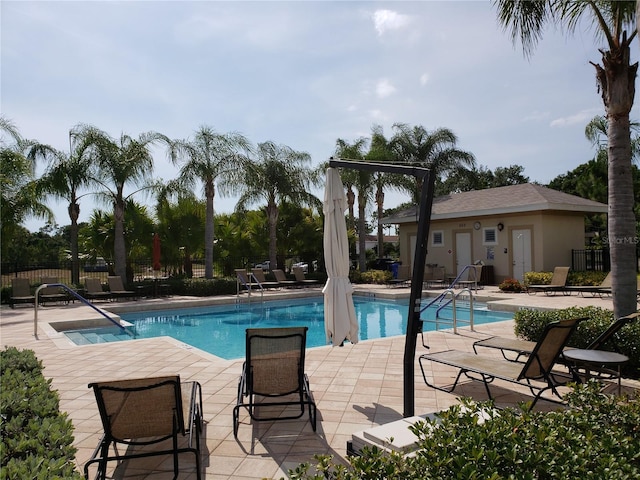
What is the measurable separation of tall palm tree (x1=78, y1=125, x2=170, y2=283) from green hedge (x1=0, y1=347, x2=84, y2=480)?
553 inches

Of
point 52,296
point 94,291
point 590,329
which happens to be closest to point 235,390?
point 590,329

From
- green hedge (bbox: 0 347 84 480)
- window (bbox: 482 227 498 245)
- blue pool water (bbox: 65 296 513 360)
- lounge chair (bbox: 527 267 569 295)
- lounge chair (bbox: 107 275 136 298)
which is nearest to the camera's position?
green hedge (bbox: 0 347 84 480)

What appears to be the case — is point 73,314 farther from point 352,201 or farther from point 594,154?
point 594,154

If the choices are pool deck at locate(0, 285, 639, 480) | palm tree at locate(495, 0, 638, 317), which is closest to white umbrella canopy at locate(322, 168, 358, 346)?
pool deck at locate(0, 285, 639, 480)

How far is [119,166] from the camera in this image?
1664cm

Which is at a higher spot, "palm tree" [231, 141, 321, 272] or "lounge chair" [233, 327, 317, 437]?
"palm tree" [231, 141, 321, 272]

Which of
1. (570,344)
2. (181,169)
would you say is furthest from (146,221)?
(570,344)

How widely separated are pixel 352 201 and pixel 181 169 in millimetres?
9458

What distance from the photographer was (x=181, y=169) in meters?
18.0

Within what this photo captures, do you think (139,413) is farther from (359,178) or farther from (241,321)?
(359,178)

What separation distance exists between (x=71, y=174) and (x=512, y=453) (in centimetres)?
1796

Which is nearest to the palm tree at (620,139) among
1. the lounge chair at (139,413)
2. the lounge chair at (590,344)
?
the lounge chair at (590,344)

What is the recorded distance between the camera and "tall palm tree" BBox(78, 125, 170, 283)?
1667 centimetres

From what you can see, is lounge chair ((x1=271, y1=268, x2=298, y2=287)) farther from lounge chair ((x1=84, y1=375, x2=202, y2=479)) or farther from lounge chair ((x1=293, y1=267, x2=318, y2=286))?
lounge chair ((x1=84, y1=375, x2=202, y2=479))
